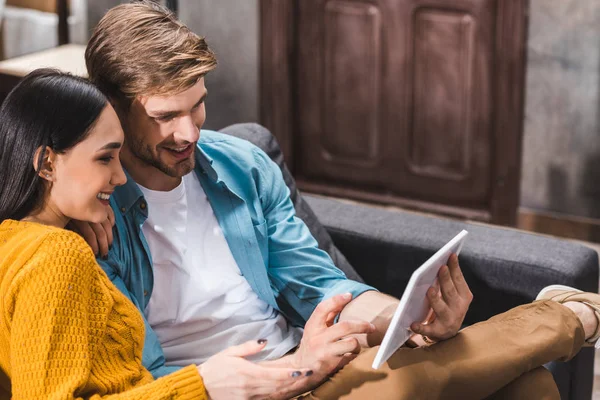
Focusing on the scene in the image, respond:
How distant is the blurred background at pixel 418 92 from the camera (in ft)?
11.3

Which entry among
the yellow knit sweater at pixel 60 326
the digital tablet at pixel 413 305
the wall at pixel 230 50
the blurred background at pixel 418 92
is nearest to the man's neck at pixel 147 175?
the yellow knit sweater at pixel 60 326

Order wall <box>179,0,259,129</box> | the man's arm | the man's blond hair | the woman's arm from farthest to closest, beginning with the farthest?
wall <box>179,0,259,129</box>, the man's arm, the man's blond hair, the woman's arm

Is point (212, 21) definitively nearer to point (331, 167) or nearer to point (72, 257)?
point (331, 167)

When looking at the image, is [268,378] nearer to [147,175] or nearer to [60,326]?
[60,326]

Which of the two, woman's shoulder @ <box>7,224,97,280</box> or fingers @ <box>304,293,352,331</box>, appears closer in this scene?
woman's shoulder @ <box>7,224,97,280</box>

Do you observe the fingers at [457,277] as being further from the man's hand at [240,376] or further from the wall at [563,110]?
the wall at [563,110]

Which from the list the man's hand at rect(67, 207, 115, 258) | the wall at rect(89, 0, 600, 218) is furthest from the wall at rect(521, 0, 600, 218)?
the man's hand at rect(67, 207, 115, 258)

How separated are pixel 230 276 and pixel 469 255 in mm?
550

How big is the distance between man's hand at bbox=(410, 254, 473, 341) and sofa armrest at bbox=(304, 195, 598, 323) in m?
0.43

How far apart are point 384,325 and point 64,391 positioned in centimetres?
69

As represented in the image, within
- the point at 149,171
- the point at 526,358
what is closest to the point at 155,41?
the point at 149,171

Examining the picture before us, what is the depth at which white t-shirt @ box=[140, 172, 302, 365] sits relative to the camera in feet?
6.10

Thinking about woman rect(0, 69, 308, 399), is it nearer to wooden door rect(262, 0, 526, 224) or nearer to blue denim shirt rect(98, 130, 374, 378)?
blue denim shirt rect(98, 130, 374, 378)

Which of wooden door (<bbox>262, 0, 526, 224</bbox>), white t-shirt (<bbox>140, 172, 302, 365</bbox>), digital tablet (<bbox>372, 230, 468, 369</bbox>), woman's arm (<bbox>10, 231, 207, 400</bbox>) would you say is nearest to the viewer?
woman's arm (<bbox>10, 231, 207, 400</bbox>)
